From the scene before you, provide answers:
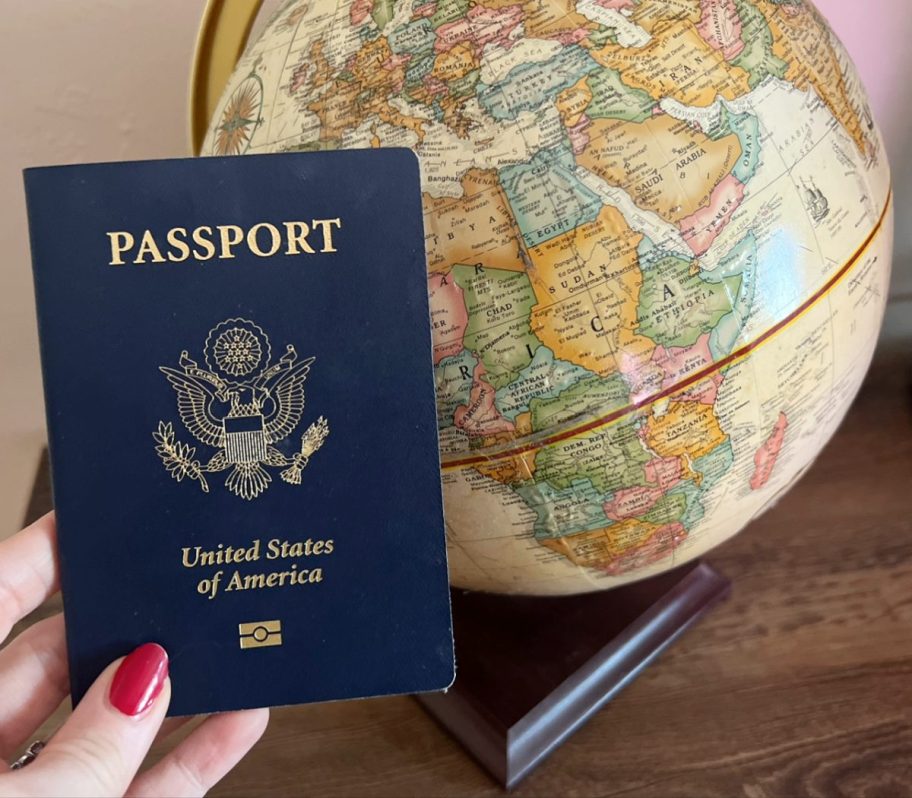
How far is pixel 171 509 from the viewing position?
531 mm

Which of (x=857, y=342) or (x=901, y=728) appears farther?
(x=901, y=728)

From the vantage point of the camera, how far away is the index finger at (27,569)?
1.90ft

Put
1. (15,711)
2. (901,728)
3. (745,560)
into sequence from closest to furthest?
1. (15,711)
2. (901,728)
3. (745,560)

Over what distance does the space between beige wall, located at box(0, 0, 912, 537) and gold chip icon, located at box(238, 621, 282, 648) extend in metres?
0.74

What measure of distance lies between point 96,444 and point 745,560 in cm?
73

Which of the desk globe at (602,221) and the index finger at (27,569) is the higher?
the desk globe at (602,221)

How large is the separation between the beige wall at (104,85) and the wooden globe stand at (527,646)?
0.27m

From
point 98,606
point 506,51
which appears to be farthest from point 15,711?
point 506,51

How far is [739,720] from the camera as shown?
82 cm

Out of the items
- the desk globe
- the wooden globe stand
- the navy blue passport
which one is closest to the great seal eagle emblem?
the navy blue passport

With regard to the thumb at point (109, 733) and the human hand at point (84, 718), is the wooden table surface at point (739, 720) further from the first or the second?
the thumb at point (109, 733)

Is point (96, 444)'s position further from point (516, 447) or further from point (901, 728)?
point (901, 728)

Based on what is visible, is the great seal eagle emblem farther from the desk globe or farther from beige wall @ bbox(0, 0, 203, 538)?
beige wall @ bbox(0, 0, 203, 538)

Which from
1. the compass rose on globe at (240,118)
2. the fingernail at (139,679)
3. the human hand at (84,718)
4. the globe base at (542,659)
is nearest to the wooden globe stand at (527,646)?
the globe base at (542,659)
